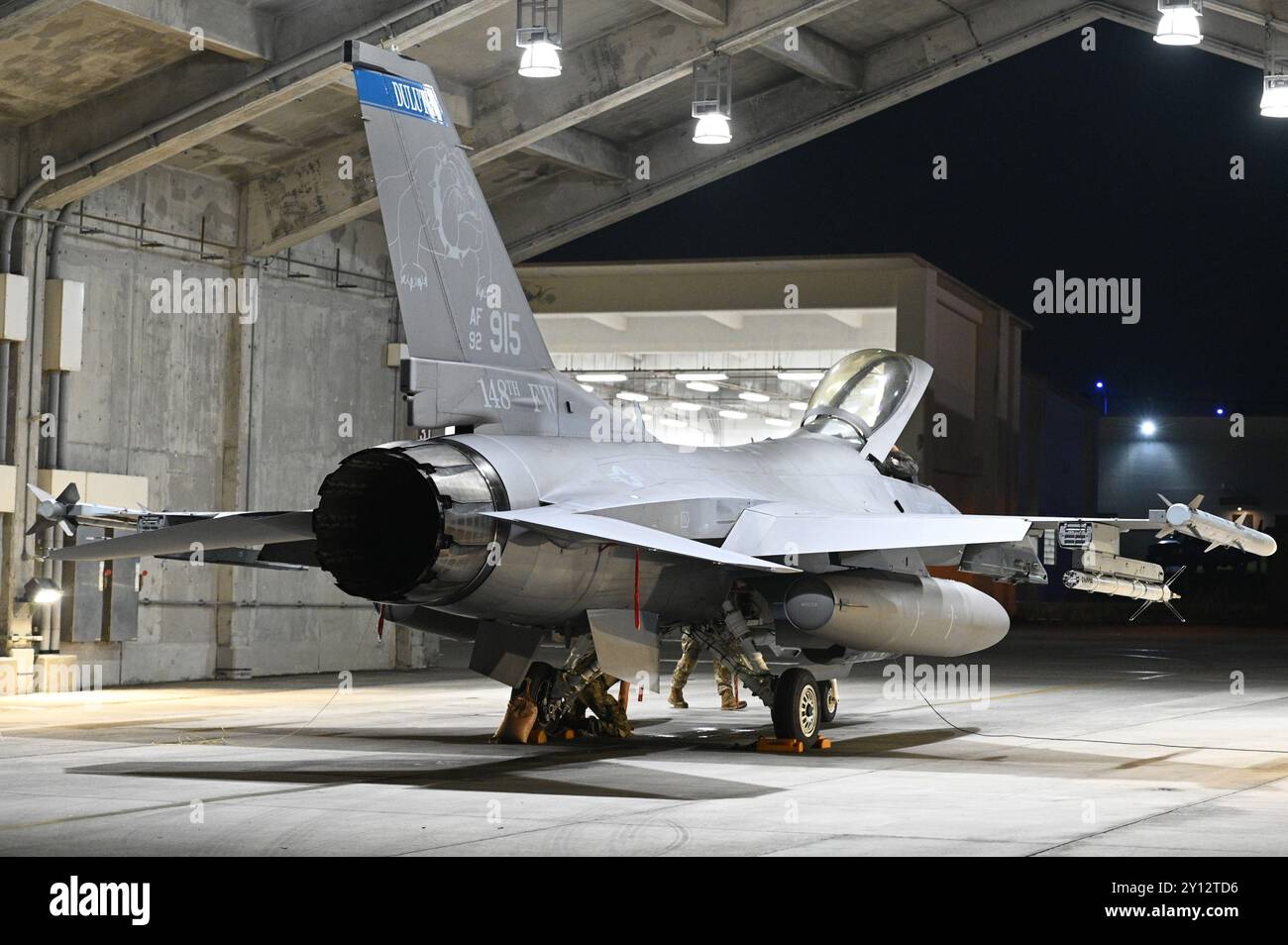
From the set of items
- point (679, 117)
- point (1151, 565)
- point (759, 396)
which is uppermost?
point (679, 117)

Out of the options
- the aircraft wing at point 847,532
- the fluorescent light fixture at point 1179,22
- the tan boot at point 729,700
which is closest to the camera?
the aircraft wing at point 847,532

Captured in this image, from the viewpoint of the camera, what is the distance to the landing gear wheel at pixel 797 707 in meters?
12.6

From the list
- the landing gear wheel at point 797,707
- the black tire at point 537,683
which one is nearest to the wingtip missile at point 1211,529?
the landing gear wheel at point 797,707

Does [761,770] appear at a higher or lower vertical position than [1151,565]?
lower

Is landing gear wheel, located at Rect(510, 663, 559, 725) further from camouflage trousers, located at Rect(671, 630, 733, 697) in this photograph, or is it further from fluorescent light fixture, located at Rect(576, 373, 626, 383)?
fluorescent light fixture, located at Rect(576, 373, 626, 383)

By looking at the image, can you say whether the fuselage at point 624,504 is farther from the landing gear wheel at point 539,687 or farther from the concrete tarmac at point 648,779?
the landing gear wheel at point 539,687

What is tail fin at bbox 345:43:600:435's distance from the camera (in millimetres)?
10531

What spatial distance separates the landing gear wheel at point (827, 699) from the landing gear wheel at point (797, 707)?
144 cm

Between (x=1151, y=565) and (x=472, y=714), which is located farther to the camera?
(x=472, y=714)

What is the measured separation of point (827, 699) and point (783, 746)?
2.28m
